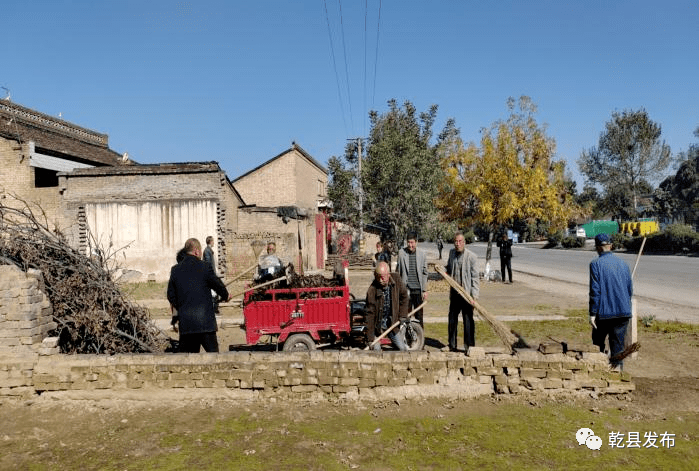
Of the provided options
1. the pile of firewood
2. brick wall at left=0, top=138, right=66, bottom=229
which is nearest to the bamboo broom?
the pile of firewood

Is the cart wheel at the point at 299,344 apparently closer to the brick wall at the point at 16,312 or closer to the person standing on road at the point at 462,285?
the person standing on road at the point at 462,285

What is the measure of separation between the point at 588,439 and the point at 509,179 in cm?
1395

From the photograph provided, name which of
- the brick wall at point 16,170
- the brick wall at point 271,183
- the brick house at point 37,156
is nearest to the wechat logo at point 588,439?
the brick house at point 37,156

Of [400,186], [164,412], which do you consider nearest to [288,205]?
[400,186]

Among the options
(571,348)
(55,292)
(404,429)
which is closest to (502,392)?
(571,348)

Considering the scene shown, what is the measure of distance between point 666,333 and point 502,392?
488 centimetres

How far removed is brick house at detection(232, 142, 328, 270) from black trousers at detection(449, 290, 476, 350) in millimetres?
9761

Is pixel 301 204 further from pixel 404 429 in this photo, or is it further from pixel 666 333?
pixel 404 429

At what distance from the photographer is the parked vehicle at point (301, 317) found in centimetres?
722

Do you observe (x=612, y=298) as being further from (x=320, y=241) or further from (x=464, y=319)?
(x=320, y=241)

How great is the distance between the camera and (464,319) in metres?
7.17

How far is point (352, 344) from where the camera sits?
766 cm

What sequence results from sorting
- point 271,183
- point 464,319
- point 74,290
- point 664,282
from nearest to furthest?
point 74,290
point 464,319
point 664,282
point 271,183

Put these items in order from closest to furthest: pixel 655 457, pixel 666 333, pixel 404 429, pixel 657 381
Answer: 1. pixel 655 457
2. pixel 404 429
3. pixel 657 381
4. pixel 666 333
